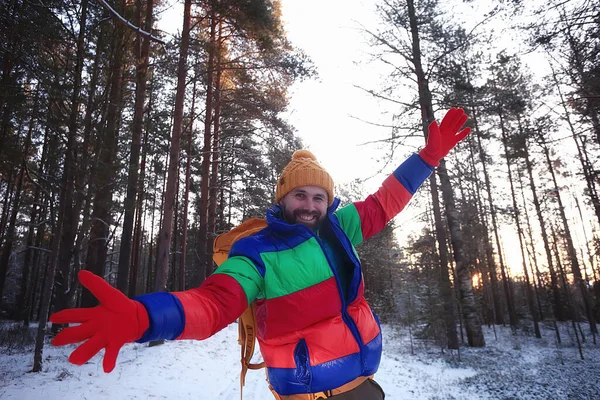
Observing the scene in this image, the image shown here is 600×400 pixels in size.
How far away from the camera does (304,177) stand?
2.37 meters

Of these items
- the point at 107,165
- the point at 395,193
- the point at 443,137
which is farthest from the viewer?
the point at 107,165

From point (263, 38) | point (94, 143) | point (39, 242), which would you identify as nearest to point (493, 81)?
point (263, 38)

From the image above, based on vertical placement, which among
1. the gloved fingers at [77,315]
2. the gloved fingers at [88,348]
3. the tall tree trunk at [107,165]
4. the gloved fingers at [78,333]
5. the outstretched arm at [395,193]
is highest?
the tall tree trunk at [107,165]

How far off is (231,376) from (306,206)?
20.6 feet

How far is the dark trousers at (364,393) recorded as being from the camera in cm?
178

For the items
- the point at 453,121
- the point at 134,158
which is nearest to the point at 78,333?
the point at 453,121

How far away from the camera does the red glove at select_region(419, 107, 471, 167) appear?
278 centimetres

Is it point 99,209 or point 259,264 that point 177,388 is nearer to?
point 259,264

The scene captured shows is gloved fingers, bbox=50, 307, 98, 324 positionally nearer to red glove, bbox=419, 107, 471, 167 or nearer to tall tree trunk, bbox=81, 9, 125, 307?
red glove, bbox=419, 107, 471, 167

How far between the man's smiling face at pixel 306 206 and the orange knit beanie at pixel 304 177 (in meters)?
0.04

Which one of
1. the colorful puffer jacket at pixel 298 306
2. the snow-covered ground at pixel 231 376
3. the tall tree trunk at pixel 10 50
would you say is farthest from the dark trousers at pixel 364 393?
the tall tree trunk at pixel 10 50

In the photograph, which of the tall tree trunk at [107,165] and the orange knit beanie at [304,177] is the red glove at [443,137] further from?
the tall tree trunk at [107,165]

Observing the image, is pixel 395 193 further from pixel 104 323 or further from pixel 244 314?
pixel 104 323

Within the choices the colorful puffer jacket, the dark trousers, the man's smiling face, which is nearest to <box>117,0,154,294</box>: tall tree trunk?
the man's smiling face
